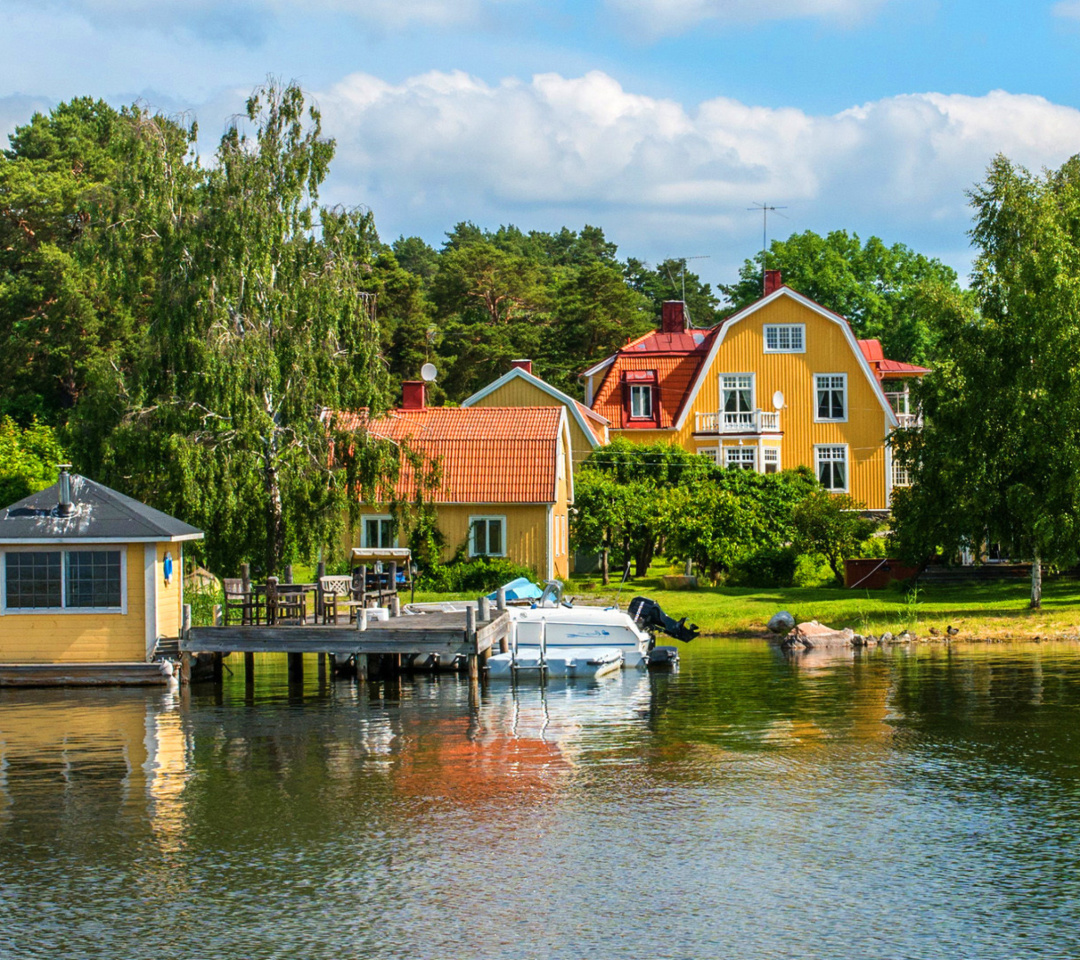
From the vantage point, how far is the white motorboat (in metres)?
32.6

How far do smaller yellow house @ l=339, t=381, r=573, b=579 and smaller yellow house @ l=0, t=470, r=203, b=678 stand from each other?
1466 centimetres

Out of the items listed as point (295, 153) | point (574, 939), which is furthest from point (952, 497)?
point (574, 939)

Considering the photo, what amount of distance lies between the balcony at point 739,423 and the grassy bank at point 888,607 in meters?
15.1

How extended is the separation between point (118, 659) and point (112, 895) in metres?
15.3

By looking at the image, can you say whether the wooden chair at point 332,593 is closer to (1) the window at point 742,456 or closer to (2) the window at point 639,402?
(1) the window at point 742,456

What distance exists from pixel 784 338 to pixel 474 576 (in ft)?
77.4

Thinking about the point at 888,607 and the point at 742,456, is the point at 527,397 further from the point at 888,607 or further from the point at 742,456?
the point at 888,607

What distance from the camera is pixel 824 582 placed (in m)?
46.8

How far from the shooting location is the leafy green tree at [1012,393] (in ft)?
119

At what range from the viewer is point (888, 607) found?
3981 cm

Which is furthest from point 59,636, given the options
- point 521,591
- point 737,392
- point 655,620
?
point 737,392

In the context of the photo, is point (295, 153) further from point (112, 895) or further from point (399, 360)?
point (399, 360)

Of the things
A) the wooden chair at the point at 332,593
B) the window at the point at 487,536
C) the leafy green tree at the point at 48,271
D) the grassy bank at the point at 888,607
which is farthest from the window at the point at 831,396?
the wooden chair at the point at 332,593

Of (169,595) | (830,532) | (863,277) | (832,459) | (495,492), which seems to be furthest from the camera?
(863,277)
